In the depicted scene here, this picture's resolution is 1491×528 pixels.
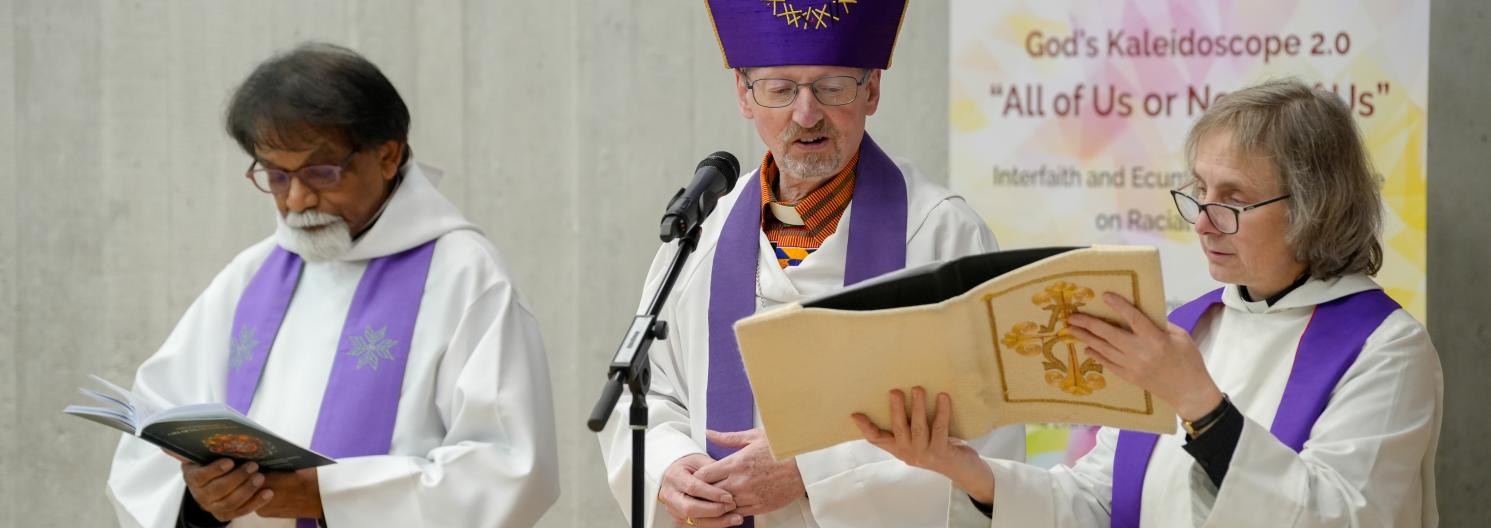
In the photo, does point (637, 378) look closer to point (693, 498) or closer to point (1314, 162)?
point (693, 498)

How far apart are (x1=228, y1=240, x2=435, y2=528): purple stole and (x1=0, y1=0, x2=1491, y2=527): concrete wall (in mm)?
1652

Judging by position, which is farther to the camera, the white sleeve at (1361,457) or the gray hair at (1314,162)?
the gray hair at (1314,162)

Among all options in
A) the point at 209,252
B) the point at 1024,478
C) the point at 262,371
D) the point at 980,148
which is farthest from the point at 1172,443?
the point at 209,252

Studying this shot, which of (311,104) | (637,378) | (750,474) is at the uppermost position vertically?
(311,104)

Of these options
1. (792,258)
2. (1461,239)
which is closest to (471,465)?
(792,258)

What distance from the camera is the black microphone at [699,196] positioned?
220cm

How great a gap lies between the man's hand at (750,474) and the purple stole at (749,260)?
0.15 m

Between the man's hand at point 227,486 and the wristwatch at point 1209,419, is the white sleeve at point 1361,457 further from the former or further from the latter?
the man's hand at point 227,486

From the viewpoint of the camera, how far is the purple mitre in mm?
2893

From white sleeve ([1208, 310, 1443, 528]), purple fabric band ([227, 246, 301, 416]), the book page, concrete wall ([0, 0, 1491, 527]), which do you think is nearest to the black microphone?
the book page

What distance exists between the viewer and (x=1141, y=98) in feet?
12.6

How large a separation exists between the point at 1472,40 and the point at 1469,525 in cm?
146

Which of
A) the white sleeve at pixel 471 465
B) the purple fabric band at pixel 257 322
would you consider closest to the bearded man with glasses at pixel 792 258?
the white sleeve at pixel 471 465

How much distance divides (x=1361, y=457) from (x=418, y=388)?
6.52 feet
